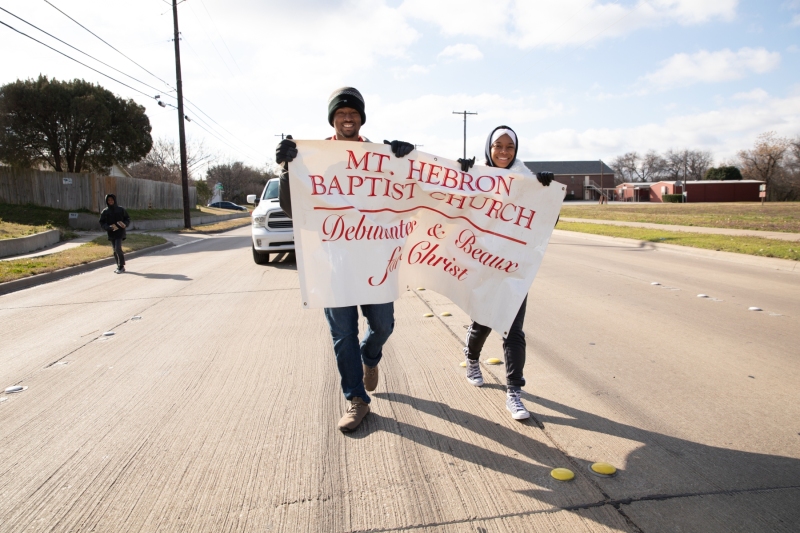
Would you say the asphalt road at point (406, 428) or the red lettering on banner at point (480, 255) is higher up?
Answer: the red lettering on banner at point (480, 255)

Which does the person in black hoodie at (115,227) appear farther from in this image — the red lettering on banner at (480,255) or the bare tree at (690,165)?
the bare tree at (690,165)

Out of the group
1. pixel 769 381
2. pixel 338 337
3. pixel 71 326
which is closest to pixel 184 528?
pixel 338 337

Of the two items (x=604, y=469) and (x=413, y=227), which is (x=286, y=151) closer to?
(x=413, y=227)

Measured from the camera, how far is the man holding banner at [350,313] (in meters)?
3.68

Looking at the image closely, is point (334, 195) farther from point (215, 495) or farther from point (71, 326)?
point (71, 326)

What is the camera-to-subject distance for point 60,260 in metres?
13.9

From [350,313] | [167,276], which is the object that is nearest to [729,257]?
[350,313]

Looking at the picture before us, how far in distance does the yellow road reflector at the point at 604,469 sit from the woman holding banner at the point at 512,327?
0.70 metres

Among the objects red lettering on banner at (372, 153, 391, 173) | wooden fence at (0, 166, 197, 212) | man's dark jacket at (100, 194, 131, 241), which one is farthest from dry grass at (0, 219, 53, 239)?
red lettering on banner at (372, 153, 391, 173)

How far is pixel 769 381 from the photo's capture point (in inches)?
178

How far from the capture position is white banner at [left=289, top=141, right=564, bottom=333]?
12.3 ft

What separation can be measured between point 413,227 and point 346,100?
3.31 feet

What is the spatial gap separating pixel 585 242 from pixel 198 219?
85.7 feet

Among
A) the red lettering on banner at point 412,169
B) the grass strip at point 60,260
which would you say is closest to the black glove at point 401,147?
the red lettering on banner at point 412,169
